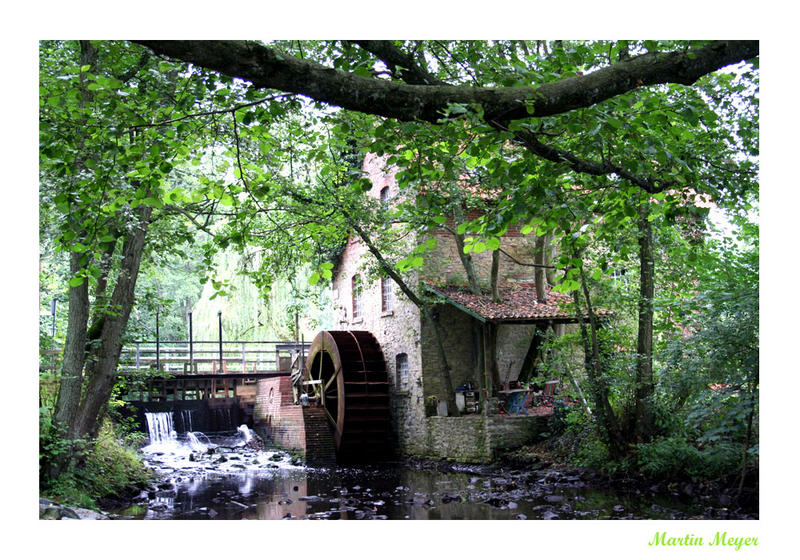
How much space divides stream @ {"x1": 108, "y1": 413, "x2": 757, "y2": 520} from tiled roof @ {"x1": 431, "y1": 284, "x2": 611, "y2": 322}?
2.48 meters

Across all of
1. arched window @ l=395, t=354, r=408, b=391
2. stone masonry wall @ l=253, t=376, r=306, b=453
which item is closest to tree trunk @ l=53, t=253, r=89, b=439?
stone masonry wall @ l=253, t=376, r=306, b=453

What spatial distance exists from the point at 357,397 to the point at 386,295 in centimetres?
228

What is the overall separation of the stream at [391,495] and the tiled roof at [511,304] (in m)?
2.48

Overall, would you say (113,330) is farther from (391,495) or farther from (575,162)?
(575,162)

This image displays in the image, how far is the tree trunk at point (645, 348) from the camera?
8422 mm

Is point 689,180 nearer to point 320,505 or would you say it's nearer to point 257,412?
point 320,505

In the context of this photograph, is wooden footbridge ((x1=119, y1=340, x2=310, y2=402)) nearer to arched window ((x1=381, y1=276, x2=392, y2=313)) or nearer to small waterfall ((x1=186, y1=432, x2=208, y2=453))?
small waterfall ((x1=186, y1=432, x2=208, y2=453))

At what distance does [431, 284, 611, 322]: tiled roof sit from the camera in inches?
450

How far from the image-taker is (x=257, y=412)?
16.7 metres

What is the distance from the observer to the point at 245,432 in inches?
645

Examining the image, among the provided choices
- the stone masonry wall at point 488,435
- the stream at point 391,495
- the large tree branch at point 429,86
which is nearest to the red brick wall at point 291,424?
the stream at point 391,495

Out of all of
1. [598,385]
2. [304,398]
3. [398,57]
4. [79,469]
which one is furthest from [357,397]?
[398,57]

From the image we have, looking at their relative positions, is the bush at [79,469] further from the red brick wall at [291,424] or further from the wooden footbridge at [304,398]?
the red brick wall at [291,424]

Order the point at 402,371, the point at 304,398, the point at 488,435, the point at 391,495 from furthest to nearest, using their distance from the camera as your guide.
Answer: the point at 304,398
the point at 402,371
the point at 488,435
the point at 391,495
